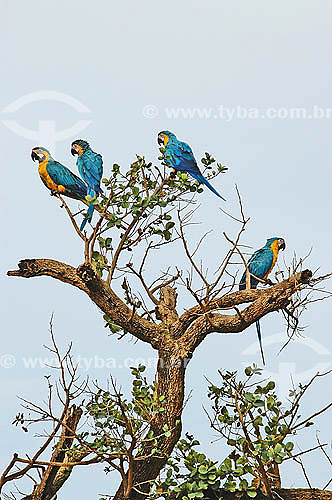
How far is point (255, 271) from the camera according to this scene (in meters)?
Answer: 3.61

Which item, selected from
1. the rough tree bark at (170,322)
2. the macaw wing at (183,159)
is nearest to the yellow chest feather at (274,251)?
the rough tree bark at (170,322)

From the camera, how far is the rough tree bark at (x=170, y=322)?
319 centimetres

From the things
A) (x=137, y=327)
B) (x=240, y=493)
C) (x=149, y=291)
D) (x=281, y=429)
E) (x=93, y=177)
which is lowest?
(x=240, y=493)

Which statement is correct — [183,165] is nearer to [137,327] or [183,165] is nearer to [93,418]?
[137,327]

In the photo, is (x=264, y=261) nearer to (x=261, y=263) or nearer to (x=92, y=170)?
(x=261, y=263)

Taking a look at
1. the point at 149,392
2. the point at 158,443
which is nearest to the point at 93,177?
the point at 149,392

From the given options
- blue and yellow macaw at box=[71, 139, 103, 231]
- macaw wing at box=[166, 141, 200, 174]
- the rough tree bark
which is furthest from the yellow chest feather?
blue and yellow macaw at box=[71, 139, 103, 231]

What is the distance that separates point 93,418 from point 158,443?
0.34 metres

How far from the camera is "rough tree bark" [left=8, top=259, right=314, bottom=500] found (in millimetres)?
3186

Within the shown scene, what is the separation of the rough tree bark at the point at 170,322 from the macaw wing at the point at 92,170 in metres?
Answer: 0.45

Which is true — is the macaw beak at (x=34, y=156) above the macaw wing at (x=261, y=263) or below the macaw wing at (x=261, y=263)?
above

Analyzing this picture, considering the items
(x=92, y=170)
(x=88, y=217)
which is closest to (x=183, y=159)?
(x=92, y=170)

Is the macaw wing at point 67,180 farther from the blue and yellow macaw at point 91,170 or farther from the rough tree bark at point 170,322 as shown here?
the rough tree bark at point 170,322

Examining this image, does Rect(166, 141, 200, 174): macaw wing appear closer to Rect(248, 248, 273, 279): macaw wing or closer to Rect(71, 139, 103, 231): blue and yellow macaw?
Rect(71, 139, 103, 231): blue and yellow macaw
